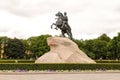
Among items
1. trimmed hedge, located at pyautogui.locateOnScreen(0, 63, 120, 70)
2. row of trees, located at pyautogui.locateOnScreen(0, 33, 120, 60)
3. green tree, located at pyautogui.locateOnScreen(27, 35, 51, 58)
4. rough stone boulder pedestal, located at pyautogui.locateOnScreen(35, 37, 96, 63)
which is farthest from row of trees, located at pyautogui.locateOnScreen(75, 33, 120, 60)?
trimmed hedge, located at pyautogui.locateOnScreen(0, 63, 120, 70)

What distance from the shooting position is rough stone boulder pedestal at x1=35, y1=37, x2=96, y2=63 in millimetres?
38438

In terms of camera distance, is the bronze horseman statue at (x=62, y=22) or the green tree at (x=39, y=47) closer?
the bronze horseman statue at (x=62, y=22)

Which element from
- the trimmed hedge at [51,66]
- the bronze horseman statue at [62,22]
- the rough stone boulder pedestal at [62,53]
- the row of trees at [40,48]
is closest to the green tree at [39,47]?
the row of trees at [40,48]

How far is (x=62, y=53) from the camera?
3894 cm

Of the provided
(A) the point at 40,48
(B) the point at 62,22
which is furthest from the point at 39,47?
(B) the point at 62,22

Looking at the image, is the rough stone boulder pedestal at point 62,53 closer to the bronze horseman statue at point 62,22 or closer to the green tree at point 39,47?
the bronze horseman statue at point 62,22

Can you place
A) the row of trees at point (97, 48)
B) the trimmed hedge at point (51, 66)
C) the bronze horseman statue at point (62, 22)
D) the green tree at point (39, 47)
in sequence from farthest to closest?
the green tree at point (39, 47) → the row of trees at point (97, 48) → the bronze horseman statue at point (62, 22) → the trimmed hedge at point (51, 66)

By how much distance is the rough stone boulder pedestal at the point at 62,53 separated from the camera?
38.4 meters

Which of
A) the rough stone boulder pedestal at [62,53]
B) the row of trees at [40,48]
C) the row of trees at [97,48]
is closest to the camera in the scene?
the rough stone boulder pedestal at [62,53]

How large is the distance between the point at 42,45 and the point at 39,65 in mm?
71201

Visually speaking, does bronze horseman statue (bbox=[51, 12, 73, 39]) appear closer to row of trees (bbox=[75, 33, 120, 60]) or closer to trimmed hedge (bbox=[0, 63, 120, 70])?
trimmed hedge (bbox=[0, 63, 120, 70])

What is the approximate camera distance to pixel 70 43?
40.0 metres

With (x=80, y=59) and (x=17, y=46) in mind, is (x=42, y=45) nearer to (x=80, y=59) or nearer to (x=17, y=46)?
(x=17, y=46)

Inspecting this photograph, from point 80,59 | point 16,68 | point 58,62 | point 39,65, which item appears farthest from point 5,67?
point 80,59
